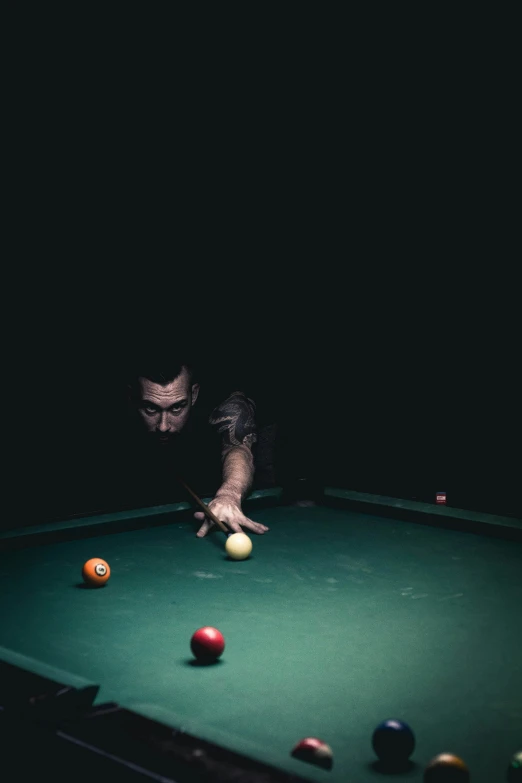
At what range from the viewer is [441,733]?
2.20 m

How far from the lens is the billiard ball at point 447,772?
1.81 metres

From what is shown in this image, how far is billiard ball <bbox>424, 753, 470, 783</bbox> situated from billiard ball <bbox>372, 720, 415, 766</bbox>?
0.14m

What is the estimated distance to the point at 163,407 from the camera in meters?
5.39

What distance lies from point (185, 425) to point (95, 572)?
86.6 inches

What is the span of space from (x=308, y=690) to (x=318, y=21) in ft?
13.0

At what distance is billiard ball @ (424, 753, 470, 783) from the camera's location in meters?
1.81

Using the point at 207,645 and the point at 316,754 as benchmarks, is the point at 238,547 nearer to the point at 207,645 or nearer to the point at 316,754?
the point at 207,645

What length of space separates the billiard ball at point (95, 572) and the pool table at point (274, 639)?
0.15ft

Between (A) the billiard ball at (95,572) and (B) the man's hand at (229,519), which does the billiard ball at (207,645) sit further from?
(B) the man's hand at (229,519)

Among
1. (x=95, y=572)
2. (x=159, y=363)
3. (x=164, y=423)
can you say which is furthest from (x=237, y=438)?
(x=95, y=572)

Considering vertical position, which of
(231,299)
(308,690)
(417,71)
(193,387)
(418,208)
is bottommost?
(308,690)

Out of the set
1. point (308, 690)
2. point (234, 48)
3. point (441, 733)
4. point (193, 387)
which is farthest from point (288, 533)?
point (234, 48)

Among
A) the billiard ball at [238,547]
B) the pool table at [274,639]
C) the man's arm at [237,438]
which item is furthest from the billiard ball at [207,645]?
the man's arm at [237,438]

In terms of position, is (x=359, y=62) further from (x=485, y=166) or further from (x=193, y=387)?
(x=193, y=387)
